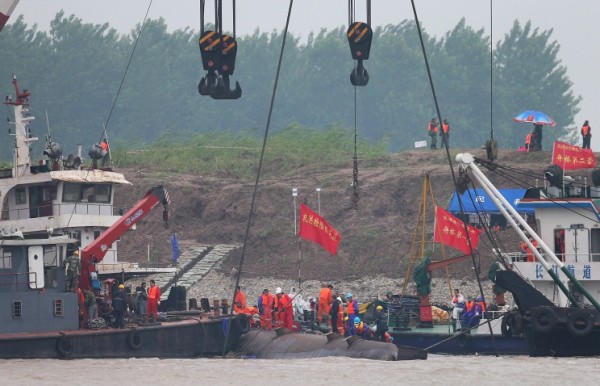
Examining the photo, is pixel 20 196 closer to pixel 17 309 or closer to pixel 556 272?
pixel 17 309

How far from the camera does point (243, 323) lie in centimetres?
4175

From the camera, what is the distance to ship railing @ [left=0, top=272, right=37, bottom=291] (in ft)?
122

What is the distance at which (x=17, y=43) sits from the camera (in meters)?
97.5

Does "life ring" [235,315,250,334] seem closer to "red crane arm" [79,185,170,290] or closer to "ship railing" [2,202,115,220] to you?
"red crane arm" [79,185,170,290]

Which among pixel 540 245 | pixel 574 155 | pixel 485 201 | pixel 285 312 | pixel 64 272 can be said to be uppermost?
pixel 574 155

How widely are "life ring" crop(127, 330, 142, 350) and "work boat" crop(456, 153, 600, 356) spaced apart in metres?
8.96

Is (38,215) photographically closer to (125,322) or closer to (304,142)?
(125,322)

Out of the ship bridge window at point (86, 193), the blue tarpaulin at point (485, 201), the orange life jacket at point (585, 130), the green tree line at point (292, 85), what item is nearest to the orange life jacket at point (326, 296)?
the ship bridge window at point (86, 193)

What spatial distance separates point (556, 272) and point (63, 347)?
12.4m

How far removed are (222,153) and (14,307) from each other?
36.5 m

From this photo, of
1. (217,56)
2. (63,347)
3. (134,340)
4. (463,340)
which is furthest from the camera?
(463,340)

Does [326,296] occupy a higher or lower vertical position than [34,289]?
lower

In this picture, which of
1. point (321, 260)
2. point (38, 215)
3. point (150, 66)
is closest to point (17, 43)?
point (150, 66)

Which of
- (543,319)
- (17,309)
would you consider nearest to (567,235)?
(543,319)
